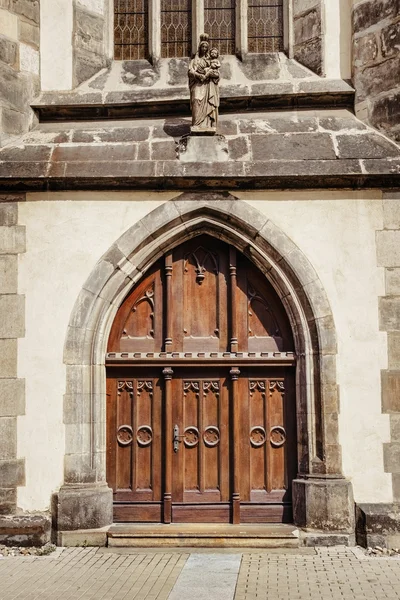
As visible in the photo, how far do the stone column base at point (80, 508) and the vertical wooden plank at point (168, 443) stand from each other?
0.63 meters

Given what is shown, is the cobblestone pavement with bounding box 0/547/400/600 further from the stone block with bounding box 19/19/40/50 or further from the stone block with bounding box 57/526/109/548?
the stone block with bounding box 19/19/40/50

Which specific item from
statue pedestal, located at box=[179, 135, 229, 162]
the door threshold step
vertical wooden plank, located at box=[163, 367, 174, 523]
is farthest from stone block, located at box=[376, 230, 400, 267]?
the door threshold step

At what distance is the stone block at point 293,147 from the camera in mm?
7426

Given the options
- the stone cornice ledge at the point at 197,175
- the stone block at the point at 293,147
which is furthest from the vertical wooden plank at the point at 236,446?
the stone block at the point at 293,147

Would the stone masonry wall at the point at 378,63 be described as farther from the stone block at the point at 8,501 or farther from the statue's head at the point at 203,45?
the stone block at the point at 8,501

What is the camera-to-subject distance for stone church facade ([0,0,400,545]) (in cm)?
715

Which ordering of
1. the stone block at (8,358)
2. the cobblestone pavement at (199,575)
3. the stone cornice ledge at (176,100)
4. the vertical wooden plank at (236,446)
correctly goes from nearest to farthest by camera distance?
1. the cobblestone pavement at (199,575)
2. the stone block at (8,358)
3. the vertical wooden plank at (236,446)
4. the stone cornice ledge at (176,100)

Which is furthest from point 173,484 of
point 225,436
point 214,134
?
point 214,134

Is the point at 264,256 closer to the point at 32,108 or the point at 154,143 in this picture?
the point at 154,143

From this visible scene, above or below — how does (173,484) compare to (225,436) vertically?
below

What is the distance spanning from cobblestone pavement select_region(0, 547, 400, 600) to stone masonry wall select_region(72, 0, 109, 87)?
193 inches

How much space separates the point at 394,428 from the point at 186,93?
13.1 ft

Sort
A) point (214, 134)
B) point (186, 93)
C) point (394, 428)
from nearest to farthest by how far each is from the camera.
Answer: point (394, 428), point (214, 134), point (186, 93)

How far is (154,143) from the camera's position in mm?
7688
